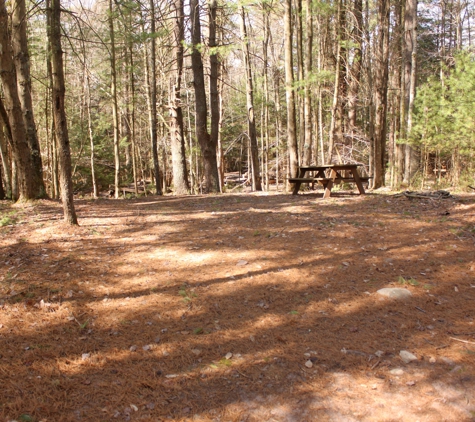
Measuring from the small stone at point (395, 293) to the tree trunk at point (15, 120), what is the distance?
889 centimetres

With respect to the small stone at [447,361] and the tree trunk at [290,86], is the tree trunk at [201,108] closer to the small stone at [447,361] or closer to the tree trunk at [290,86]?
the tree trunk at [290,86]

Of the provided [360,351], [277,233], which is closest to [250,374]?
[360,351]

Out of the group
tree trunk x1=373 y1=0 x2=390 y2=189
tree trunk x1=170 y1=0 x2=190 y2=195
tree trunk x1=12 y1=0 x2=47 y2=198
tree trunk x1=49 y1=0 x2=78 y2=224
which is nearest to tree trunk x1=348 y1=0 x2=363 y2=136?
tree trunk x1=373 y1=0 x2=390 y2=189

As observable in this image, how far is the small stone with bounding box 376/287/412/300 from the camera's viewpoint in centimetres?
388

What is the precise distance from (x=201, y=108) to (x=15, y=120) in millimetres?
5516

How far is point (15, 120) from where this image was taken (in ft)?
30.0

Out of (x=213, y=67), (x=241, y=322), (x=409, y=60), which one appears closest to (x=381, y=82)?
(x=409, y=60)

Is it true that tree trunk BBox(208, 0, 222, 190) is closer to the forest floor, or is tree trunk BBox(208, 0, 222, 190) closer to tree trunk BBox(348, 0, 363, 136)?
tree trunk BBox(348, 0, 363, 136)

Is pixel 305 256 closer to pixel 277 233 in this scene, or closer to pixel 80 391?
pixel 277 233

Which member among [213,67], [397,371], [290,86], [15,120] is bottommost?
[397,371]

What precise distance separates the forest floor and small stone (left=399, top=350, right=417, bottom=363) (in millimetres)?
55

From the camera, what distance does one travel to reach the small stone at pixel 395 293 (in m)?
3.88

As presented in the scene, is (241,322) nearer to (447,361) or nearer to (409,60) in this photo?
(447,361)

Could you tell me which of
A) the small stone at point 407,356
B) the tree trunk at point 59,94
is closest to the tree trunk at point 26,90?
the tree trunk at point 59,94
